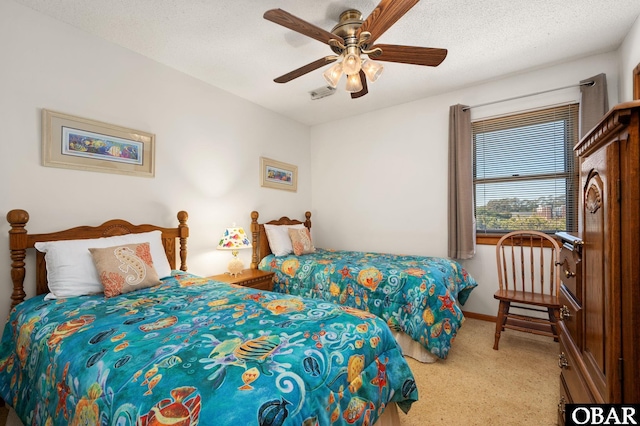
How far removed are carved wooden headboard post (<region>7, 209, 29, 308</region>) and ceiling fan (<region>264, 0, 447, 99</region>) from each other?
77.9 inches

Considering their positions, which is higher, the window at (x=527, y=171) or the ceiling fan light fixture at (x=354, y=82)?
the ceiling fan light fixture at (x=354, y=82)

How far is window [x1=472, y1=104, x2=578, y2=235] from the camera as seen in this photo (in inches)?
110

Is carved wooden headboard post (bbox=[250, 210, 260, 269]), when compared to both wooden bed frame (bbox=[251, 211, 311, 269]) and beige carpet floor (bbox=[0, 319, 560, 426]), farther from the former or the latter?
beige carpet floor (bbox=[0, 319, 560, 426])

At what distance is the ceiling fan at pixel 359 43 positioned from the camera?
5.17 feet

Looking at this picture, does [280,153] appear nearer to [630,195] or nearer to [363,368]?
[363,368]

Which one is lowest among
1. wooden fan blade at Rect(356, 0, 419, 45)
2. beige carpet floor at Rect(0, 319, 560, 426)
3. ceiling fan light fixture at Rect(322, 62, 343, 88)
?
beige carpet floor at Rect(0, 319, 560, 426)

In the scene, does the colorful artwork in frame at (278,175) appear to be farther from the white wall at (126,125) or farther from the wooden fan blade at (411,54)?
the wooden fan blade at (411,54)

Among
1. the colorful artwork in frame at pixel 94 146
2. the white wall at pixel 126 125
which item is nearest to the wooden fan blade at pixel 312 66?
the white wall at pixel 126 125

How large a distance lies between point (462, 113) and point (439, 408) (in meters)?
2.95

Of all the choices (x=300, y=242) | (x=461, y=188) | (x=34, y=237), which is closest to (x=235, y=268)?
(x=300, y=242)

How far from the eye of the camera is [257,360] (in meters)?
0.96

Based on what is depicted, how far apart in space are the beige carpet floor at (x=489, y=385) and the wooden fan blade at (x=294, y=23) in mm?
2382

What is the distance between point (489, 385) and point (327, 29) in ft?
9.53

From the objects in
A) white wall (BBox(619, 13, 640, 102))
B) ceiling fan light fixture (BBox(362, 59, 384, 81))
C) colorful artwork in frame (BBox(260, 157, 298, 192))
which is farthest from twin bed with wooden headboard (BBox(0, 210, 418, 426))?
white wall (BBox(619, 13, 640, 102))
